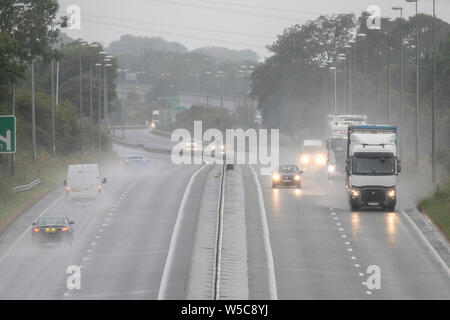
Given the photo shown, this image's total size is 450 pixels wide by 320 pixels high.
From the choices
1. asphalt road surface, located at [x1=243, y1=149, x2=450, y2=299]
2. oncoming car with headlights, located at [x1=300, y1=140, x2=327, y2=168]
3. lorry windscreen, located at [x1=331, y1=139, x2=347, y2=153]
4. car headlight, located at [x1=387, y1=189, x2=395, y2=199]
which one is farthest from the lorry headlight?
car headlight, located at [x1=387, y1=189, x2=395, y2=199]

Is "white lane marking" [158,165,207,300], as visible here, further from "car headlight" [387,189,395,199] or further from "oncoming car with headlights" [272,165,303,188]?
"car headlight" [387,189,395,199]

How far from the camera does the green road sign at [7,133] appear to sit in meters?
45.9

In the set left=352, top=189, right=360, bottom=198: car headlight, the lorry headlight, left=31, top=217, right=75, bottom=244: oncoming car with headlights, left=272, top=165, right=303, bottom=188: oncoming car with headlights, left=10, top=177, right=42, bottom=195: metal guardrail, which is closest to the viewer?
left=31, top=217, right=75, bottom=244: oncoming car with headlights

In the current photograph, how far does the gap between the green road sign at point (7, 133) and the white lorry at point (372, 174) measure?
679 inches

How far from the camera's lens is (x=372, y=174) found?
55.1 meters

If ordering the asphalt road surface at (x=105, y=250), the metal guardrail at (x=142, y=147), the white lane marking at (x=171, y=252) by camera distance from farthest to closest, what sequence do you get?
the metal guardrail at (x=142, y=147) < the asphalt road surface at (x=105, y=250) < the white lane marking at (x=171, y=252)

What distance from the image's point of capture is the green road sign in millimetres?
45944

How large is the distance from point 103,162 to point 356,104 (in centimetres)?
5431

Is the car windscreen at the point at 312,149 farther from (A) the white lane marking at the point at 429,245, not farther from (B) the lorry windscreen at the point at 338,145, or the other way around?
(A) the white lane marking at the point at 429,245

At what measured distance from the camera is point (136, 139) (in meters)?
192

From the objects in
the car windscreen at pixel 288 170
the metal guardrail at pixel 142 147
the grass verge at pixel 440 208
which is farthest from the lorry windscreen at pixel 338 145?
the metal guardrail at pixel 142 147

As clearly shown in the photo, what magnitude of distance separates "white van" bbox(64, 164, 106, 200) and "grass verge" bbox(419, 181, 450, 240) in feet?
55.1
